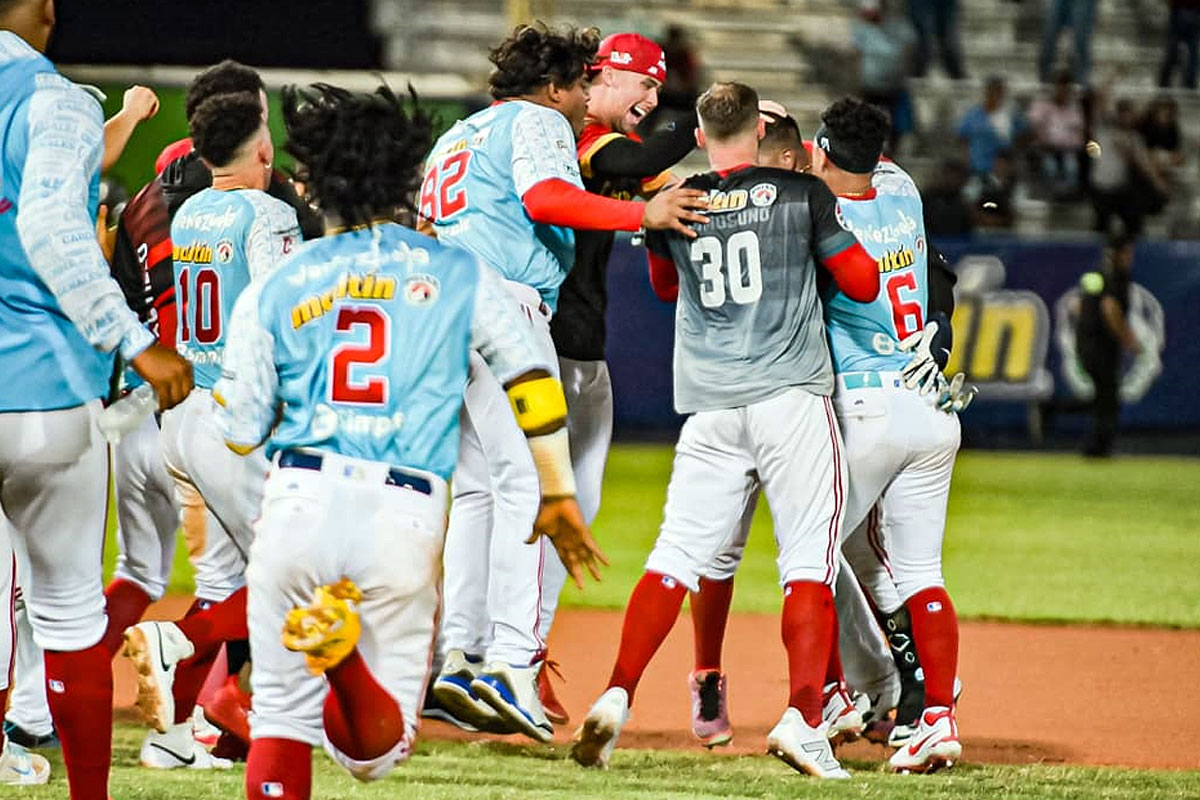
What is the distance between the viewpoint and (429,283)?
456 cm

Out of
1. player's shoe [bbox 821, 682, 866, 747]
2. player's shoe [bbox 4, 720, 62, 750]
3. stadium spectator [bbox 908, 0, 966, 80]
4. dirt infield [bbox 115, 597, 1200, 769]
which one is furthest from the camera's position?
stadium spectator [bbox 908, 0, 966, 80]

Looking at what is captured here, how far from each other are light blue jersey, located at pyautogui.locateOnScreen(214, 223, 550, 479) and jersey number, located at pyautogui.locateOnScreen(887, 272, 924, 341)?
229 cm

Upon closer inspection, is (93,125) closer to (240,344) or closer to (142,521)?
(240,344)

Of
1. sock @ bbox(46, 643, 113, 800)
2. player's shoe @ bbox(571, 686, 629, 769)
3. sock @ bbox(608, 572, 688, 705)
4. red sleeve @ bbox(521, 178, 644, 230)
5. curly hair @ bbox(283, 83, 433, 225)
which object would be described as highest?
curly hair @ bbox(283, 83, 433, 225)

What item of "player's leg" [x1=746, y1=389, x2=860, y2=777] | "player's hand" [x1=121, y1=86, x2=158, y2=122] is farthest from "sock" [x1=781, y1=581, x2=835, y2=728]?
"player's hand" [x1=121, y1=86, x2=158, y2=122]

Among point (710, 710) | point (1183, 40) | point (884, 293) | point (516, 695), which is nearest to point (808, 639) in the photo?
point (710, 710)

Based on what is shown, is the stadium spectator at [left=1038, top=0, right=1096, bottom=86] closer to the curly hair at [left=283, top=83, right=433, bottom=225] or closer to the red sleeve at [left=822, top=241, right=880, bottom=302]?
the red sleeve at [left=822, top=241, right=880, bottom=302]

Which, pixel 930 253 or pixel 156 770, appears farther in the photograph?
pixel 930 253

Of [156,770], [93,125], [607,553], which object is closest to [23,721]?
[156,770]

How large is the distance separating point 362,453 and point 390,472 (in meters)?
0.08

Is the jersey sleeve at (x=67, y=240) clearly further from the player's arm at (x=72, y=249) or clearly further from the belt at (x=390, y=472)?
the belt at (x=390, y=472)

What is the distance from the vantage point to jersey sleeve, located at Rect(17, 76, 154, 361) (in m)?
4.80

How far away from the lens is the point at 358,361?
14.8 ft

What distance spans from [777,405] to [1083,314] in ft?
39.5
